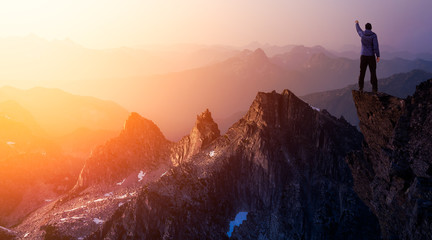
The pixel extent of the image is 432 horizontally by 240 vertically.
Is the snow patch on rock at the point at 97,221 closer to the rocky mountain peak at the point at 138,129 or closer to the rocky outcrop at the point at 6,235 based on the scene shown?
the rocky outcrop at the point at 6,235

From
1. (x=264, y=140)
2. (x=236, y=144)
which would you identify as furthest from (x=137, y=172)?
(x=264, y=140)

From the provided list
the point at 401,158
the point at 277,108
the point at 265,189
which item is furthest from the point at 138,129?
the point at 401,158

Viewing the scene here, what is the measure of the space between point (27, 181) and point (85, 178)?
58988 mm

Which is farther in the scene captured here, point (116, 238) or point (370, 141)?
point (116, 238)

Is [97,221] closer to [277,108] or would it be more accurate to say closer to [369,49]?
[277,108]

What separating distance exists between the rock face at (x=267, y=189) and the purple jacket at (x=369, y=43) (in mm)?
54519

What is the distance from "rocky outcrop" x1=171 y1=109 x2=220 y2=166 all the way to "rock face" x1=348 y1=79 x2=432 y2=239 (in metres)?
84.7

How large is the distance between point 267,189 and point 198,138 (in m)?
44.1

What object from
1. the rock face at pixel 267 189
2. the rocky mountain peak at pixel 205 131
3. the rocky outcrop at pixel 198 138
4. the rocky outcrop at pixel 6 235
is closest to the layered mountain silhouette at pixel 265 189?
the rock face at pixel 267 189

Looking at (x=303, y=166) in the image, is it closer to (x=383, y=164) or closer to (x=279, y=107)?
(x=279, y=107)

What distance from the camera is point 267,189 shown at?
8675 centimetres

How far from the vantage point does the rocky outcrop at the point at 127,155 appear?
149000 millimetres

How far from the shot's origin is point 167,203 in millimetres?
87312

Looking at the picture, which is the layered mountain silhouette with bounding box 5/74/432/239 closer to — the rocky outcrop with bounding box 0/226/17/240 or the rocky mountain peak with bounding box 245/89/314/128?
the rocky mountain peak with bounding box 245/89/314/128
